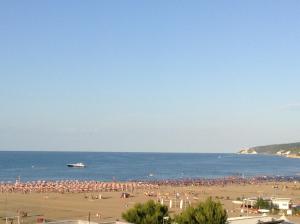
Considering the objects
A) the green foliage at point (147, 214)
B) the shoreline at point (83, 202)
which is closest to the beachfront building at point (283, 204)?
the shoreline at point (83, 202)

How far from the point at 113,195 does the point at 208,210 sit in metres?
40.4

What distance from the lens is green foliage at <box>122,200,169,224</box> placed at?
29.0 m

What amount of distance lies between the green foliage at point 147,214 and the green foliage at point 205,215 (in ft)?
4.04

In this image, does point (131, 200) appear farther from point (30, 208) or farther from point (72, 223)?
point (72, 223)

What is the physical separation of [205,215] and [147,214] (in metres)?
3.24

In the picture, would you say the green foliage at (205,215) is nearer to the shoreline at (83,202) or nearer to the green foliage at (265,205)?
the shoreline at (83,202)

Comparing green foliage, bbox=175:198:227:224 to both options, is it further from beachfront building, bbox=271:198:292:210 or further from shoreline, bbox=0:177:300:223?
beachfront building, bbox=271:198:292:210

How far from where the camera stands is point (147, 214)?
2927cm

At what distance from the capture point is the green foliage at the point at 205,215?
91.4 feet

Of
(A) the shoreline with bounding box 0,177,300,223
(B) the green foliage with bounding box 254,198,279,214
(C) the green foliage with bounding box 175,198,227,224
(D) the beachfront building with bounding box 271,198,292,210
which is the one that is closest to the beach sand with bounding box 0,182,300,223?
(A) the shoreline with bounding box 0,177,300,223

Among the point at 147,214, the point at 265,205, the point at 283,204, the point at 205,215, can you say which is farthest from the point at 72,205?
the point at 205,215

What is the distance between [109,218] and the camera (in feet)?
145

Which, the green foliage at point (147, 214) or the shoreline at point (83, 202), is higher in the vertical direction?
the green foliage at point (147, 214)

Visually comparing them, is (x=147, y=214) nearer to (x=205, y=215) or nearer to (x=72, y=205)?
(x=205, y=215)
